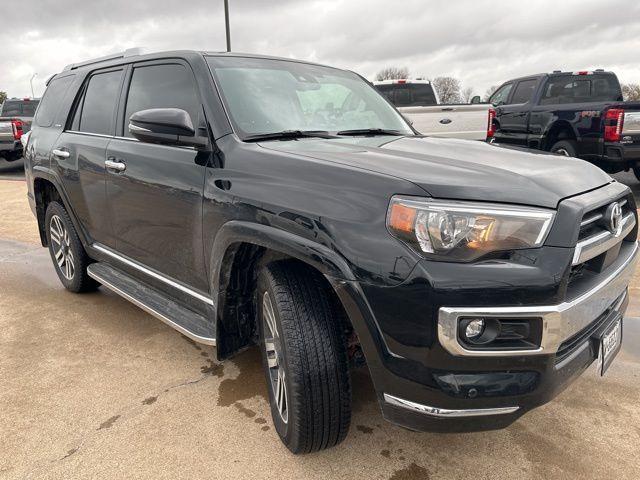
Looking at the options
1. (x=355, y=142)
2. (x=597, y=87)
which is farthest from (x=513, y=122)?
(x=355, y=142)

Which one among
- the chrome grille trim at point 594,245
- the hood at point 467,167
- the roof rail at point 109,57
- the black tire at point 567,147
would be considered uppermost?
the roof rail at point 109,57

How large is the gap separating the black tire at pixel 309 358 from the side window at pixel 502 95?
30.3 ft

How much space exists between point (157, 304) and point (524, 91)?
28.5 feet

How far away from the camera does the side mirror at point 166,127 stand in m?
2.50

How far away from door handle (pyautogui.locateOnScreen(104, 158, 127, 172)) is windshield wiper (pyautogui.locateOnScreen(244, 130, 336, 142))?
1051 mm

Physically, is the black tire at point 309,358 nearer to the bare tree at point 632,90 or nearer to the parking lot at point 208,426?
the parking lot at point 208,426

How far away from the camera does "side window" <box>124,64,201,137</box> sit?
292cm

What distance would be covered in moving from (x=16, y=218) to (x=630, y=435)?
804cm

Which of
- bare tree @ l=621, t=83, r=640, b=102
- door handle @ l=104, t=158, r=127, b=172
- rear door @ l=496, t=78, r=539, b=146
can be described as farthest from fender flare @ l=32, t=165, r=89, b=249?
bare tree @ l=621, t=83, r=640, b=102

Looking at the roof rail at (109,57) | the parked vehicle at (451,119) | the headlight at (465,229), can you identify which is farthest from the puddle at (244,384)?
the parked vehicle at (451,119)

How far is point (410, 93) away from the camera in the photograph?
11414 millimetres

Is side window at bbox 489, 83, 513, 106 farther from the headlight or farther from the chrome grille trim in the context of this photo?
the headlight

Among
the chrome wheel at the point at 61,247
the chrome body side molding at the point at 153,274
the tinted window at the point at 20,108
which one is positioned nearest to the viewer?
the chrome body side molding at the point at 153,274

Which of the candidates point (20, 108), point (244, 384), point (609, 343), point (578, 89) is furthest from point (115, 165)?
point (20, 108)
